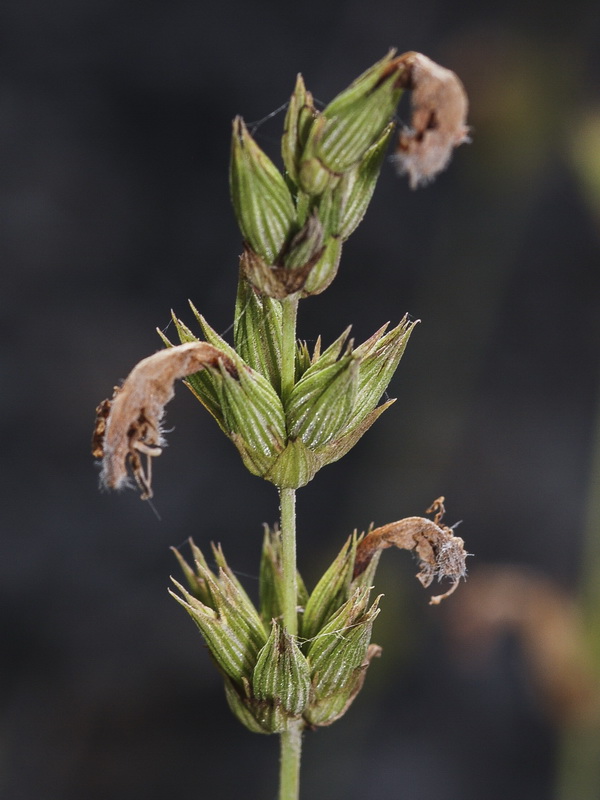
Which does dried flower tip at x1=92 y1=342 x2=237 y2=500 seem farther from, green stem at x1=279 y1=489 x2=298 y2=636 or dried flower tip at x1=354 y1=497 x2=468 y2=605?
dried flower tip at x1=354 y1=497 x2=468 y2=605

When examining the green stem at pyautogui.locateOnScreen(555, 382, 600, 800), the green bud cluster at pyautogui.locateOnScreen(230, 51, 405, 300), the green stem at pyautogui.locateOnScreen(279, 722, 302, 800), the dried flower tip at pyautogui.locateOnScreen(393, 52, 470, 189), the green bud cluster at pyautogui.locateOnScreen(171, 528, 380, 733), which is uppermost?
the dried flower tip at pyautogui.locateOnScreen(393, 52, 470, 189)

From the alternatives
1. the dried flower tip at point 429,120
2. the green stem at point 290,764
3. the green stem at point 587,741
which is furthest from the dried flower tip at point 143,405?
the green stem at point 587,741

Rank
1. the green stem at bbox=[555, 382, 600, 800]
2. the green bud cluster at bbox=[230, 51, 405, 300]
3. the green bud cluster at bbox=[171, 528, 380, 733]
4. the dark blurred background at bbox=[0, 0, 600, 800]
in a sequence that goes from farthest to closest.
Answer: the dark blurred background at bbox=[0, 0, 600, 800] → the green stem at bbox=[555, 382, 600, 800] → the green bud cluster at bbox=[171, 528, 380, 733] → the green bud cluster at bbox=[230, 51, 405, 300]

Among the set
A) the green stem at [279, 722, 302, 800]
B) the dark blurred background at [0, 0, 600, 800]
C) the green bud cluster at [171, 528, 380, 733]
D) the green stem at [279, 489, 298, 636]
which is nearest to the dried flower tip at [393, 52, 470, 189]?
the green stem at [279, 489, 298, 636]

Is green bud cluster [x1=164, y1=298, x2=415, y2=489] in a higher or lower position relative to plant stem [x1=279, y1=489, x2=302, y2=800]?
higher

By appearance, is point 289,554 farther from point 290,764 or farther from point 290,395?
point 290,764

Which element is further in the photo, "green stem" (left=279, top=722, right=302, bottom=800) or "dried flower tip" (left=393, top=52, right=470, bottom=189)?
"green stem" (left=279, top=722, right=302, bottom=800)

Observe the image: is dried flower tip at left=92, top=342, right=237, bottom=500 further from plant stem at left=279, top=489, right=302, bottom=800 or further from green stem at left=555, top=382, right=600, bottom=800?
green stem at left=555, top=382, right=600, bottom=800

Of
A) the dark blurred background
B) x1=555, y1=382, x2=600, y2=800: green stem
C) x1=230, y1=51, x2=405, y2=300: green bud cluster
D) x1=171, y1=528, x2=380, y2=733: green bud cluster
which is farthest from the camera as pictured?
the dark blurred background
